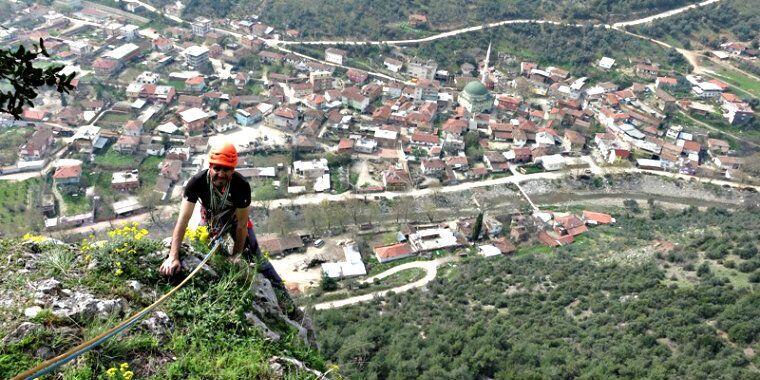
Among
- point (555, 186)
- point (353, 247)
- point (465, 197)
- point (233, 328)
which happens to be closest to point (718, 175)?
point (555, 186)

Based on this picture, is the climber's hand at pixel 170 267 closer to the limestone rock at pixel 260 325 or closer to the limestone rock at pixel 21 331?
the limestone rock at pixel 260 325

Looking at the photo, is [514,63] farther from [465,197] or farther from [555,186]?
[465,197]

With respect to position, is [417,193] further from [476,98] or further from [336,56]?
[336,56]

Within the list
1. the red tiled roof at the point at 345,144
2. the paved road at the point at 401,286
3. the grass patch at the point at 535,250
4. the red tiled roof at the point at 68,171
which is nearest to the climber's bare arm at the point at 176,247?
the paved road at the point at 401,286

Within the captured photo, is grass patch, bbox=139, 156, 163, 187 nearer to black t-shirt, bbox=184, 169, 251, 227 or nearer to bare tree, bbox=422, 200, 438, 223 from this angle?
bare tree, bbox=422, 200, 438, 223

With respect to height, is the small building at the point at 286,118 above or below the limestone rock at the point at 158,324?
below
